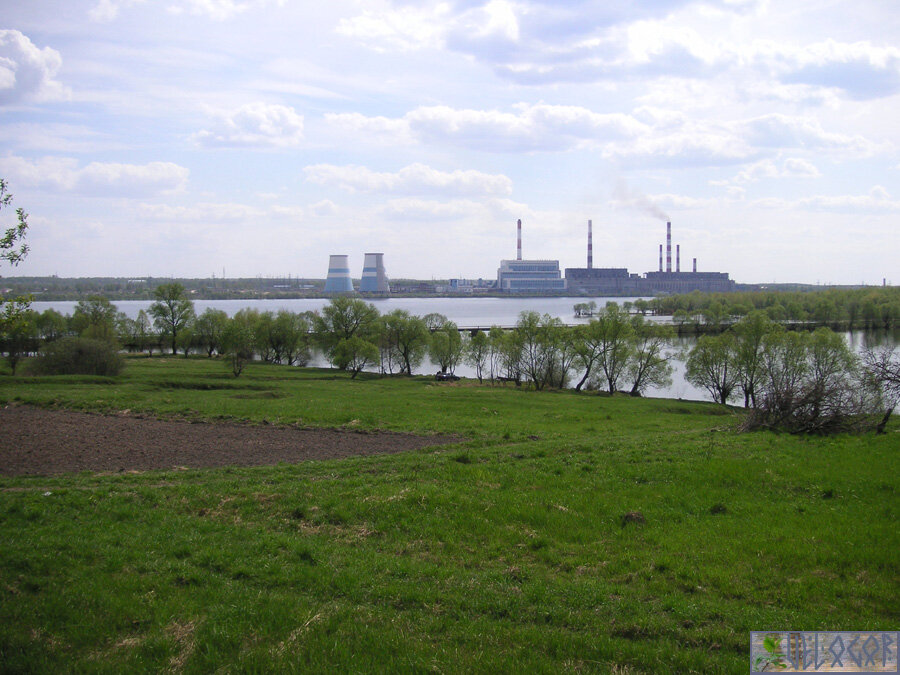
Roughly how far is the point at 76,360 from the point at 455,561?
4245 centimetres

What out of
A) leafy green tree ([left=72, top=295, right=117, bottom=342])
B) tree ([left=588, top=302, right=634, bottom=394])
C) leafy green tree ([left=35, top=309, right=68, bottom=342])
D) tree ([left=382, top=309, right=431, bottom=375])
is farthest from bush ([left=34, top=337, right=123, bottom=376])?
tree ([left=588, top=302, right=634, bottom=394])

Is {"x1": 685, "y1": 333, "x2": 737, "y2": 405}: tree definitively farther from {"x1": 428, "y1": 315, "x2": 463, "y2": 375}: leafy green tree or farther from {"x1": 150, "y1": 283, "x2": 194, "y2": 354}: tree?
{"x1": 150, "y1": 283, "x2": 194, "y2": 354}: tree

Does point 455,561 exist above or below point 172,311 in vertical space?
below

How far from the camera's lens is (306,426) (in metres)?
22.5

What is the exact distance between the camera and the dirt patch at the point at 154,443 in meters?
15.8

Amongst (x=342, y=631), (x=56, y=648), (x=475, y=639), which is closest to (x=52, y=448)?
(x=56, y=648)

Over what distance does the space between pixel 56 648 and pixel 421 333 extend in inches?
2463

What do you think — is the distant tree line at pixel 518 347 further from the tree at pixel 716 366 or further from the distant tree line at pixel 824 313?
the distant tree line at pixel 824 313

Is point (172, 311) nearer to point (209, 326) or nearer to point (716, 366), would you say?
point (209, 326)

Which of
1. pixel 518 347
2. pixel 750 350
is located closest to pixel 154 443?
pixel 518 347

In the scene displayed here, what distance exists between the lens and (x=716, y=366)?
5344 centimetres

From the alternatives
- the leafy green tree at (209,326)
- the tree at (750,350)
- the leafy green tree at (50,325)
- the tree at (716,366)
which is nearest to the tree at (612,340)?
the tree at (716,366)

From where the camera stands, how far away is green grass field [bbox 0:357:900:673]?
239 inches

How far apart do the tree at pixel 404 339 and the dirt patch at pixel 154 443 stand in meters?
46.1
